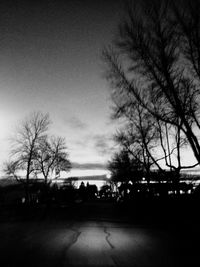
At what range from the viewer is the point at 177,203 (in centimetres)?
2103

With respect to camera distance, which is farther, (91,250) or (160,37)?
(160,37)

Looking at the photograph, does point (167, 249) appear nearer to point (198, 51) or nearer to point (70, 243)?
point (70, 243)

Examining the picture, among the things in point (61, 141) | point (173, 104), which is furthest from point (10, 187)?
point (173, 104)

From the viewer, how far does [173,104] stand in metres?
16.1

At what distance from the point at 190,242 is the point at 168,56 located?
10283mm

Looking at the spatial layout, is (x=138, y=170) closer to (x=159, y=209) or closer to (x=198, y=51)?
(x=159, y=209)

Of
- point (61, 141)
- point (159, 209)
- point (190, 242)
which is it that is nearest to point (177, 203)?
point (159, 209)

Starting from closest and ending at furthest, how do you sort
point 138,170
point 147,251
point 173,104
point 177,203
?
1. point 147,251
2. point 173,104
3. point 177,203
4. point 138,170

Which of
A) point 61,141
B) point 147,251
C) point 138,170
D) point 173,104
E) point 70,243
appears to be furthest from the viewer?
point 138,170

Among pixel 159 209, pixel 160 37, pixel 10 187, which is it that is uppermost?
pixel 160 37

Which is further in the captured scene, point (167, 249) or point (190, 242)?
point (190, 242)

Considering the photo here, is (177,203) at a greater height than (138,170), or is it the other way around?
(138,170)

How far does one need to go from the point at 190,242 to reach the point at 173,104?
28.4 ft

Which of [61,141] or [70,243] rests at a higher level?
[61,141]
